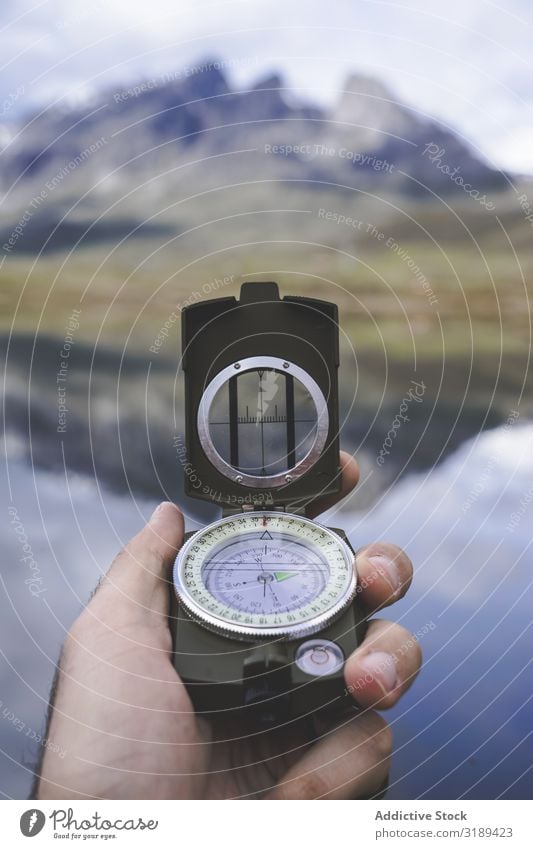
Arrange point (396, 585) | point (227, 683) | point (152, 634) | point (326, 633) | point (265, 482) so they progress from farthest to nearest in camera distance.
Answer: point (265, 482) → point (396, 585) → point (152, 634) → point (326, 633) → point (227, 683)

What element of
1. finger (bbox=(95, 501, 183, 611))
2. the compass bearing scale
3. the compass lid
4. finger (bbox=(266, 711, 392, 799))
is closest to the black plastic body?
the compass bearing scale

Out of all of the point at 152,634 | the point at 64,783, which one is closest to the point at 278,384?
the point at 152,634

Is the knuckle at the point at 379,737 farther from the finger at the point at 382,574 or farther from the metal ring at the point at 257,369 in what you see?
the metal ring at the point at 257,369

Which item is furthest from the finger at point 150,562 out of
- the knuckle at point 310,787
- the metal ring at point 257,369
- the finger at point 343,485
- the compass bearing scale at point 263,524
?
the knuckle at point 310,787

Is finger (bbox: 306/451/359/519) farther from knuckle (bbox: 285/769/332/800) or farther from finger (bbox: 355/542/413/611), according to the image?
knuckle (bbox: 285/769/332/800)

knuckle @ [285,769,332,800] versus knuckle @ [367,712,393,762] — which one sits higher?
knuckle @ [367,712,393,762]

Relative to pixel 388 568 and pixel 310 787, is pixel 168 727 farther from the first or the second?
pixel 388 568
